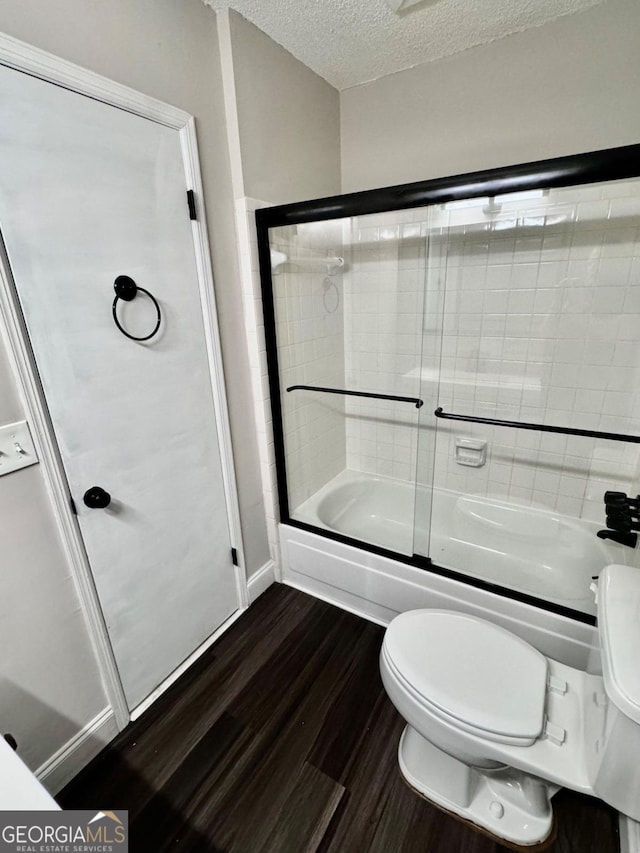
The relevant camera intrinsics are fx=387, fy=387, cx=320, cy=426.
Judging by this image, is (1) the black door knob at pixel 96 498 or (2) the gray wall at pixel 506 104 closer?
→ (1) the black door knob at pixel 96 498

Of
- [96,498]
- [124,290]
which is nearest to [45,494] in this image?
[96,498]

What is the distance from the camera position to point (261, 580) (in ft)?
6.59

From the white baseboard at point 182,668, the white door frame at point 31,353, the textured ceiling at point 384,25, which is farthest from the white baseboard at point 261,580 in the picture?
the textured ceiling at point 384,25

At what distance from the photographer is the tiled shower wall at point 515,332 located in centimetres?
166

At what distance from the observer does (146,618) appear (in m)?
1.45

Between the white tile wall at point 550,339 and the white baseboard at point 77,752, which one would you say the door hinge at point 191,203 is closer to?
the white tile wall at point 550,339

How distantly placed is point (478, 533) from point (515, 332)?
1.05m

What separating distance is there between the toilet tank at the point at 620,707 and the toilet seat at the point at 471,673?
0.51 ft

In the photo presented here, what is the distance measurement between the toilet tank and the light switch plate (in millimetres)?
1463

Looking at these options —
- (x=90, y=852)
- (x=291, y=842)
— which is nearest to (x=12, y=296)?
(x=90, y=852)

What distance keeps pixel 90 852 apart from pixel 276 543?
125cm

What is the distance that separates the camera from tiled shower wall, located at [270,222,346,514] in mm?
1868

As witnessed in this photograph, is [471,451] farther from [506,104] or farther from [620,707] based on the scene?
[506,104]

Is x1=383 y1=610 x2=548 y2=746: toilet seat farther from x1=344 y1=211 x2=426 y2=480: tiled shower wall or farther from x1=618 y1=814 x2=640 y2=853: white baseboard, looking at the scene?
x1=344 y1=211 x2=426 y2=480: tiled shower wall
